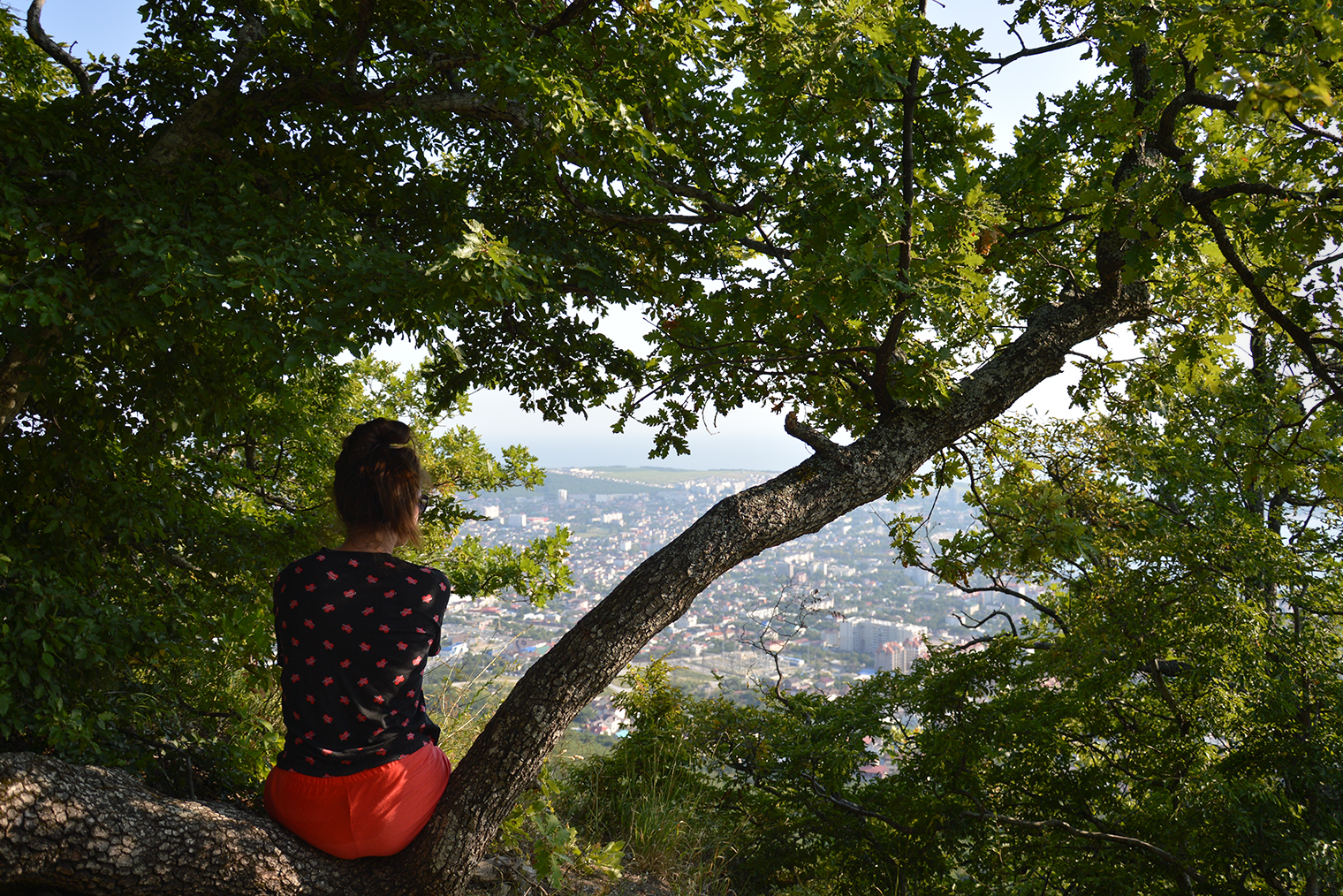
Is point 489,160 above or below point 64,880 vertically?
above

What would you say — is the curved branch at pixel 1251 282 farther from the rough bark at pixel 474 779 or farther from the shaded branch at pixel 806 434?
the shaded branch at pixel 806 434

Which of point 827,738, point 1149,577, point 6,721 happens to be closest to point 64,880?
→ point 6,721

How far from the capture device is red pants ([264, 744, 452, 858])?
2.04m

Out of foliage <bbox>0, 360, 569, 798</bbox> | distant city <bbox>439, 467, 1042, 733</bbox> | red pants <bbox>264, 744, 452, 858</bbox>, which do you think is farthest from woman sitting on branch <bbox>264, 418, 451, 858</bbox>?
distant city <bbox>439, 467, 1042, 733</bbox>

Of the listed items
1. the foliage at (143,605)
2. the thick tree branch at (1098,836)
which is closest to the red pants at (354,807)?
the foliage at (143,605)

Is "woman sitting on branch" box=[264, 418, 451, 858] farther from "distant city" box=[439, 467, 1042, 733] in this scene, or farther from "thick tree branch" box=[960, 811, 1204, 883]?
"thick tree branch" box=[960, 811, 1204, 883]

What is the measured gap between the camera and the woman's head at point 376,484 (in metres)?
2.06

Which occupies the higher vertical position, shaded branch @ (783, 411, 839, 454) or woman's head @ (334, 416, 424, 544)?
shaded branch @ (783, 411, 839, 454)

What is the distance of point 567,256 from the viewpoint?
3482 mm

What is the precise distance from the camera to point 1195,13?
2133 mm

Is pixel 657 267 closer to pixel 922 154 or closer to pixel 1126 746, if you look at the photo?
pixel 922 154

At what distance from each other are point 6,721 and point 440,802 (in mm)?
1480

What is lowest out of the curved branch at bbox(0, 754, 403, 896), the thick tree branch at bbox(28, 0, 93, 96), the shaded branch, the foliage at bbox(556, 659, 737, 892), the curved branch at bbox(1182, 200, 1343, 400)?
the foliage at bbox(556, 659, 737, 892)

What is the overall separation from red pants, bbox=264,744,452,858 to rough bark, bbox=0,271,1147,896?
1.8 inches
